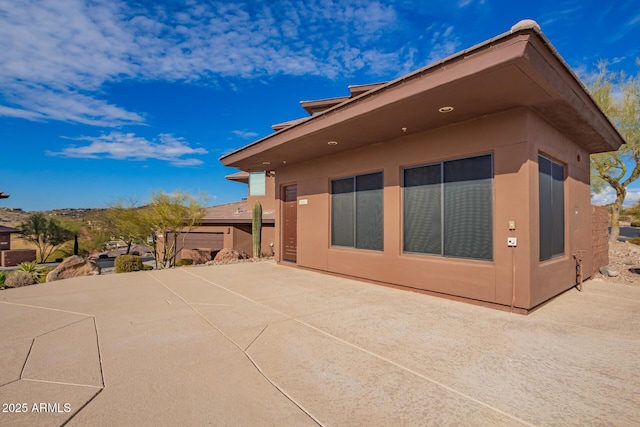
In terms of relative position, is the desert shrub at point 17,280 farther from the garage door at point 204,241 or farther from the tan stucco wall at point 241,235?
the garage door at point 204,241

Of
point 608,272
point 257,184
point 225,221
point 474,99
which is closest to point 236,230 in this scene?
point 225,221

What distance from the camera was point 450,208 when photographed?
5.84 meters

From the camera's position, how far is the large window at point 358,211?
7.27 meters

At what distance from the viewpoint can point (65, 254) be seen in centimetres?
2559

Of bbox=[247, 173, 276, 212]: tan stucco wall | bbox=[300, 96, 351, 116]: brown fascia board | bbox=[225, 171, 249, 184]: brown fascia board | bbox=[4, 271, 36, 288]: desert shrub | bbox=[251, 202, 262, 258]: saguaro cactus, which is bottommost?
bbox=[4, 271, 36, 288]: desert shrub

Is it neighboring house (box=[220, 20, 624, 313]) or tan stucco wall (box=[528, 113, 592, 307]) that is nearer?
neighboring house (box=[220, 20, 624, 313])

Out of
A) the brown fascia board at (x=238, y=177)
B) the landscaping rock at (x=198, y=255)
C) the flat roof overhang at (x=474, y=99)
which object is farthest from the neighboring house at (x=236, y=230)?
the flat roof overhang at (x=474, y=99)

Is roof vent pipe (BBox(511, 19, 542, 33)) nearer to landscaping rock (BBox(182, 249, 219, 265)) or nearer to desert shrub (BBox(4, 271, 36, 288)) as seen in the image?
desert shrub (BBox(4, 271, 36, 288))

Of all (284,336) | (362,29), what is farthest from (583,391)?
(362,29)

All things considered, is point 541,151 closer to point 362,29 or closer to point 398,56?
point 362,29

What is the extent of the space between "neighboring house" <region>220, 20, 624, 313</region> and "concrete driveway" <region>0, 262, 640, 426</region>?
787 millimetres

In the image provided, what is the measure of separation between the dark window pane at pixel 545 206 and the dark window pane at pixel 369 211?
3.01 meters

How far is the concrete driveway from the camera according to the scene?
7.46ft

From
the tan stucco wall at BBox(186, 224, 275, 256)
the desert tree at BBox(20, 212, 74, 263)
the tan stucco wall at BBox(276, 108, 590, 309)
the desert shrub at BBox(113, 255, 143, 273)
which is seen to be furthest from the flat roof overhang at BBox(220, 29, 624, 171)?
the desert tree at BBox(20, 212, 74, 263)
